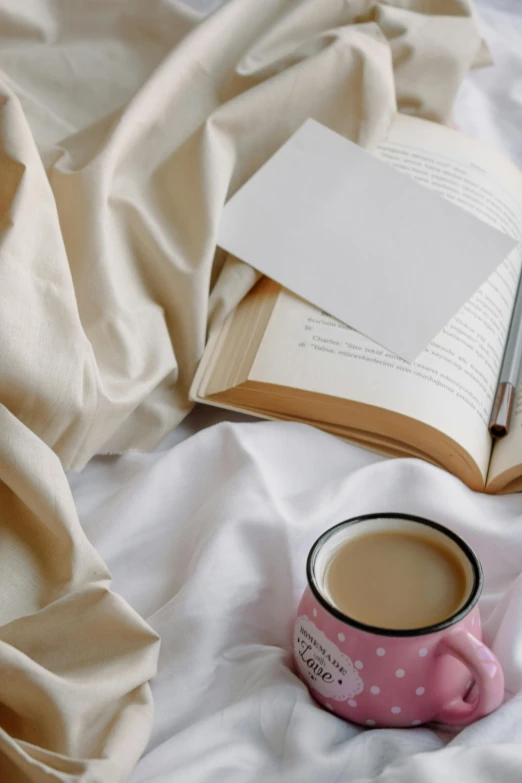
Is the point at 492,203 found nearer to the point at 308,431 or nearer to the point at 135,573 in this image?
the point at 308,431

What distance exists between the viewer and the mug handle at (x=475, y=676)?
0.39 metres

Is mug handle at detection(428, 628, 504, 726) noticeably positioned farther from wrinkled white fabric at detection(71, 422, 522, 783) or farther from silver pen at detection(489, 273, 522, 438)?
silver pen at detection(489, 273, 522, 438)

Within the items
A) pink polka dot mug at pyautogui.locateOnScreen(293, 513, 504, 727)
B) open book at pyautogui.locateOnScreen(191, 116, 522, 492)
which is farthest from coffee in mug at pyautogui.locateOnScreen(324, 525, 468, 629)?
open book at pyautogui.locateOnScreen(191, 116, 522, 492)

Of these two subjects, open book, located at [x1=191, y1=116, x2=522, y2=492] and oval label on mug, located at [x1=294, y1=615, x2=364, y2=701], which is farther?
open book, located at [x1=191, y1=116, x2=522, y2=492]

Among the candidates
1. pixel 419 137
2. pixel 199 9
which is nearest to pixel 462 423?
pixel 419 137

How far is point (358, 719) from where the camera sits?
419mm

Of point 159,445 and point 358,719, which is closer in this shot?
point 358,719

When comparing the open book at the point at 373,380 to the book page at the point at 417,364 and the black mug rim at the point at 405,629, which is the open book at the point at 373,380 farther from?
the black mug rim at the point at 405,629

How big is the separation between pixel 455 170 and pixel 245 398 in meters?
0.29

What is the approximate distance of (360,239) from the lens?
675 mm

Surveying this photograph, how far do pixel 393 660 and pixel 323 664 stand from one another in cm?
4

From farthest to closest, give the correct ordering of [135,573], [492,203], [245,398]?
[492,203] < [245,398] < [135,573]

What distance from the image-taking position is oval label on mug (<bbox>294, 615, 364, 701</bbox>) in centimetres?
40

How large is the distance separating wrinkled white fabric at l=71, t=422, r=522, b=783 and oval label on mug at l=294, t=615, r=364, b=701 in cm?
1
